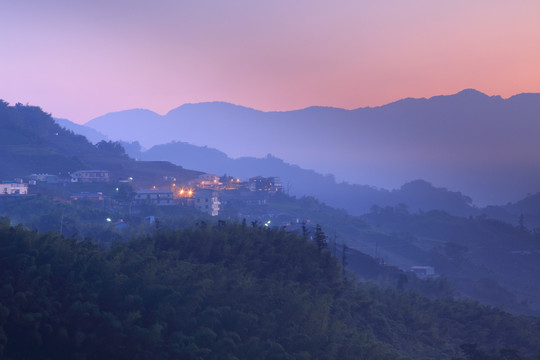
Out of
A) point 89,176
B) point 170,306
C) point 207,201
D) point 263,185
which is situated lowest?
point 170,306

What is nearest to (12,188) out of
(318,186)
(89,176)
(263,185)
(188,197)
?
(89,176)

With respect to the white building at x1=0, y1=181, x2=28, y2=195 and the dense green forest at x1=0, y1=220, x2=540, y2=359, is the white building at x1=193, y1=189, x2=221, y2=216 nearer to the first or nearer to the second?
the white building at x1=0, y1=181, x2=28, y2=195

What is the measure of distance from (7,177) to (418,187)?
6588cm

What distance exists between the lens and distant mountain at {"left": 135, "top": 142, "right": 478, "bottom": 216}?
81.4 metres

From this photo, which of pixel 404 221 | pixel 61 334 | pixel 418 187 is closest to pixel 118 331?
pixel 61 334

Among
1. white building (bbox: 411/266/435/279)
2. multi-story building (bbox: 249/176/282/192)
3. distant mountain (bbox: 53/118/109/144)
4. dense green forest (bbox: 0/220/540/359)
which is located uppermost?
distant mountain (bbox: 53/118/109/144)

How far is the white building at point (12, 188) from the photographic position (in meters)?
34.8

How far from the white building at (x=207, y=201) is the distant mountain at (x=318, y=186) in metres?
43.9

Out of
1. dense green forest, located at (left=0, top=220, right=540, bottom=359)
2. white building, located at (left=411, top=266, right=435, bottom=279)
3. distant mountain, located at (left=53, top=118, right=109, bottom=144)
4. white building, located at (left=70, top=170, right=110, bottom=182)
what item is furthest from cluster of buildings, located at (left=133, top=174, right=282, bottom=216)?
distant mountain, located at (left=53, top=118, right=109, bottom=144)

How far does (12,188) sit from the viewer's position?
116 feet

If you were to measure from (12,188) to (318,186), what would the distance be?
240ft

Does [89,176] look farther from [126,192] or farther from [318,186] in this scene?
[318,186]

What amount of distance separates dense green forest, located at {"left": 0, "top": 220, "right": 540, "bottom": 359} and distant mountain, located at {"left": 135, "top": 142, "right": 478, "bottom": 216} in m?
66.3

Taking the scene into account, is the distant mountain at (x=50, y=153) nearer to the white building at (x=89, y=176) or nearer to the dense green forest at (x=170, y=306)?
the white building at (x=89, y=176)
